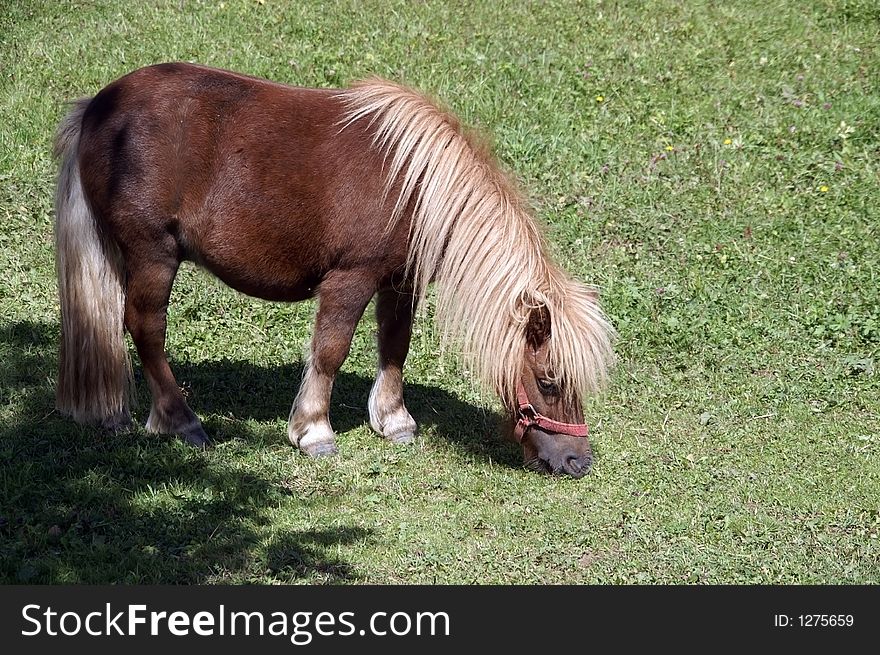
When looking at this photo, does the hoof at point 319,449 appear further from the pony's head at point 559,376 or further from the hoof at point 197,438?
the pony's head at point 559,376

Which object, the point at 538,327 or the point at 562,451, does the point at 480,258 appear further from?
the point at 562,451

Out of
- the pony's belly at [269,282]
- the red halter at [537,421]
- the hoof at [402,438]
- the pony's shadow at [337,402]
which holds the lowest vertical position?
the pony's shadow at [337,402]

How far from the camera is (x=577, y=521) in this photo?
5410 mm

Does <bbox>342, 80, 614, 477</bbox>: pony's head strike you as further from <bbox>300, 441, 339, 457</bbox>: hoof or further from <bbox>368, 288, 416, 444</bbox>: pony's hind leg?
<bbox>300, 441, 339, 457</bbox>: hoof

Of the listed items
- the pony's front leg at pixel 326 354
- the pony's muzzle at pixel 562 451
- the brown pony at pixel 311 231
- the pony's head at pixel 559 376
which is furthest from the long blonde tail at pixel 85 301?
the pony's muzzle at pixel 562 451

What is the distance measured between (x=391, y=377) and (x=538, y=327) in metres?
1.23

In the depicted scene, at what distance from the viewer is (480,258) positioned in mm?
5645

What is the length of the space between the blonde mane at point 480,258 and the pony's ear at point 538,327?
0.03 meters

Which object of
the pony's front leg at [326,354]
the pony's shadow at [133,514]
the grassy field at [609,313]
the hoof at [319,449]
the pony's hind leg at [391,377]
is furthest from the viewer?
the pony's hind leg at [391,377]

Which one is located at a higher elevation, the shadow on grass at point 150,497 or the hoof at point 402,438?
the shadow on grass at point 150,497

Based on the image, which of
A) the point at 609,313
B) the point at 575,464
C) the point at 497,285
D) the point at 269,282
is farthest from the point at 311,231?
the point at 609,313

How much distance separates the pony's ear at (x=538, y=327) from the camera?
219 inches

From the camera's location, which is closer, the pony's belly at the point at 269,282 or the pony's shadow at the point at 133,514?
the pony's shadow at the point at 133,514

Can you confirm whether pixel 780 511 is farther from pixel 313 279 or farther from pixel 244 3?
pixel 244 3
